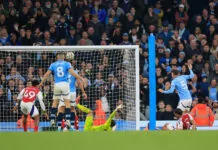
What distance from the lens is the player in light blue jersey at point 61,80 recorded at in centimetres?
1623

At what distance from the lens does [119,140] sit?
9219 mm

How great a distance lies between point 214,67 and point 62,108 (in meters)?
5.49

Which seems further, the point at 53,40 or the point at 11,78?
the point at 53,40

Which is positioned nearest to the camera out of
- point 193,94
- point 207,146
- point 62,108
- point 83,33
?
point 207,146

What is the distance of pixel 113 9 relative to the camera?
2230cm

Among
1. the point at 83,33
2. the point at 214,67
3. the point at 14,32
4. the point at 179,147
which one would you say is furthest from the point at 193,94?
the point at 179,147

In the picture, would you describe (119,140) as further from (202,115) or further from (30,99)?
(202,115)

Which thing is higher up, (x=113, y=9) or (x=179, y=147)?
(x=113, y=9)

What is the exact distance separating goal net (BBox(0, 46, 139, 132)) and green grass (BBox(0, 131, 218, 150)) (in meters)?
7.10

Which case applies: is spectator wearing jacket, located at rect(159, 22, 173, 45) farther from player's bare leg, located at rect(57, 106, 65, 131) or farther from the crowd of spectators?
player's bare leg, located at rect(57, 106, 65, 131)

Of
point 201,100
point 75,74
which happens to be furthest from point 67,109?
point 201,100

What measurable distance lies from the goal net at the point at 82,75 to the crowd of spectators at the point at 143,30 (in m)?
1.85

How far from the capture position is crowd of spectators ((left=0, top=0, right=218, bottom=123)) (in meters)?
20.2

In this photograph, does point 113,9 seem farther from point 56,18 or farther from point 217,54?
point 217,54
